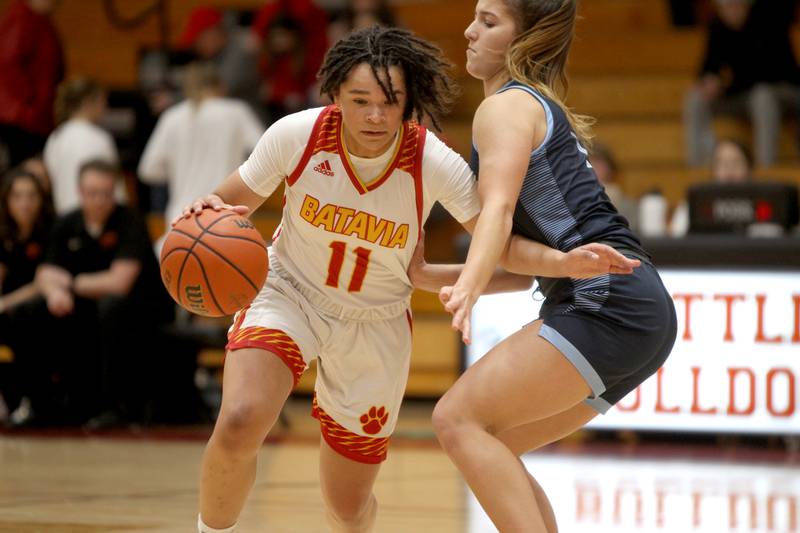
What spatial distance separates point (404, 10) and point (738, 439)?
6.68 m

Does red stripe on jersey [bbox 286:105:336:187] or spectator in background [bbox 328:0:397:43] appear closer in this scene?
red stripe on jersey [bbox 286:105:336:187]

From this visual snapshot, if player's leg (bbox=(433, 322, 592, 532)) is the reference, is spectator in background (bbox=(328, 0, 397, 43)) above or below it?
above

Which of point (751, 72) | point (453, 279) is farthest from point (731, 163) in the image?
point (453, 279)

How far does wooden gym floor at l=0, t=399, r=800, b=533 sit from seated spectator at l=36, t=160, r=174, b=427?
398 millimetres

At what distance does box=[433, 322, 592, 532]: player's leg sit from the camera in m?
3.43


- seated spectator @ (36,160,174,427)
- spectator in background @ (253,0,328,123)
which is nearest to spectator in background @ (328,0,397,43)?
spectator in background @ (253,0,328,123)

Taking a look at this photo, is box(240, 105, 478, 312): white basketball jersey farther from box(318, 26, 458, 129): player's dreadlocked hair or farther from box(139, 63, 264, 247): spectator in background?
box(139, 63, 264, 247): spectator in background

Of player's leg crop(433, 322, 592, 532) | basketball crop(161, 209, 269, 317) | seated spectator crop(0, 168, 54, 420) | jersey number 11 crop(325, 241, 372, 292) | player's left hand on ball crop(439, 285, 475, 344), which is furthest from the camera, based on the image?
seated spectator crop(0, 168, 54, 420)

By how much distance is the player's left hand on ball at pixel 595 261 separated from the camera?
3.46m

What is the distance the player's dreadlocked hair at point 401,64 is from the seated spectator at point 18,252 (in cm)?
555

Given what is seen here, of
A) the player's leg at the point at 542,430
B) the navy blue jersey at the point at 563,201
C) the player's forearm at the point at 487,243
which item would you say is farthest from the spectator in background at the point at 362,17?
the player's forearm at the point at 487,243

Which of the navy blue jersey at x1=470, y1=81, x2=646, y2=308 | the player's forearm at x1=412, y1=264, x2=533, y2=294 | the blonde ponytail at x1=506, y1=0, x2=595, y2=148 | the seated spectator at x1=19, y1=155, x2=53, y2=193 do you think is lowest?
the seated spectator at x1=19, y1=155, x2=53, y2=193

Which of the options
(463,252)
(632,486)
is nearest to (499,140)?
(632,486)

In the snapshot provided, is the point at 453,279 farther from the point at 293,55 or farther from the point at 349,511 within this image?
the point at 293,55
